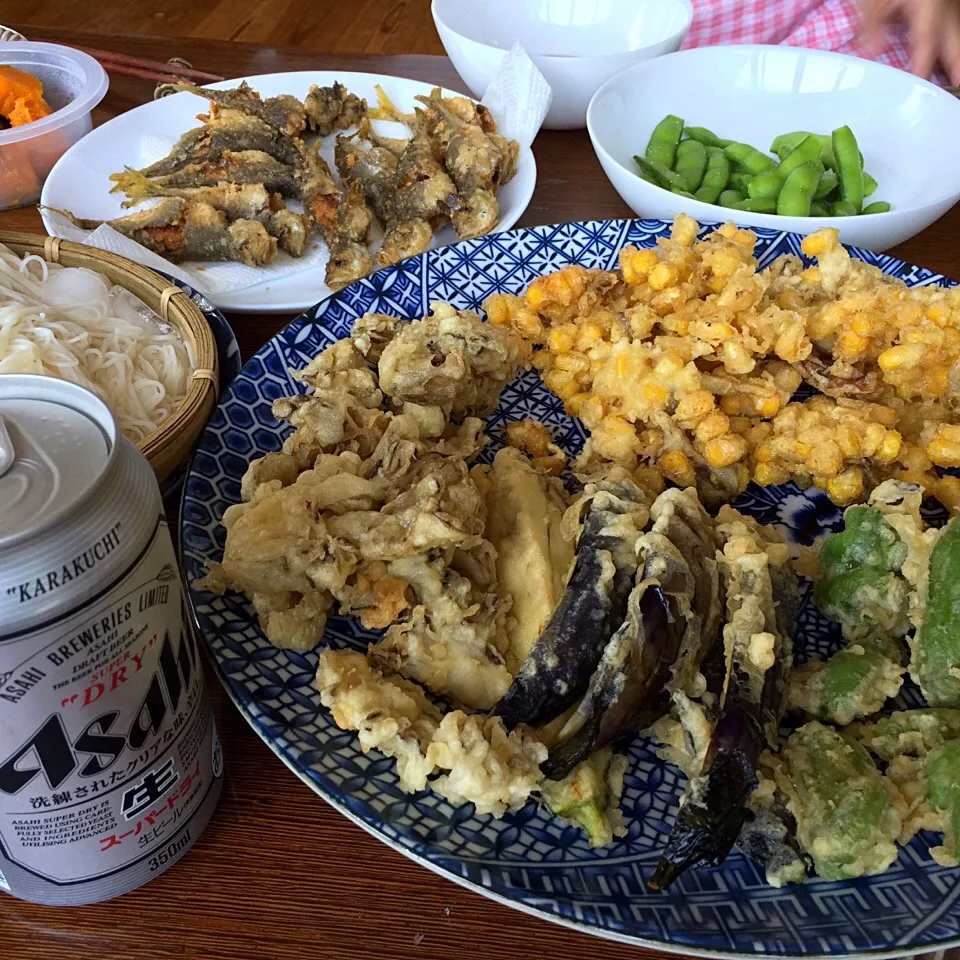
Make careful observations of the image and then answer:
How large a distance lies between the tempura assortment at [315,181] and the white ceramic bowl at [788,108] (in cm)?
32

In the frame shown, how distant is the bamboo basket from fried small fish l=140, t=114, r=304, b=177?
0.60 m

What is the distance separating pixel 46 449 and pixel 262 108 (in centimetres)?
184

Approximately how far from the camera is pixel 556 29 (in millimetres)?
2729

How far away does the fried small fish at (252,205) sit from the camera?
1965 millimetres

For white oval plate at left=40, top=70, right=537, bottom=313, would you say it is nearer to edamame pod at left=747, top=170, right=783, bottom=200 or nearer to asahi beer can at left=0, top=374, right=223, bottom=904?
edamame pod at left=747, top=170, right=783, bottom=200

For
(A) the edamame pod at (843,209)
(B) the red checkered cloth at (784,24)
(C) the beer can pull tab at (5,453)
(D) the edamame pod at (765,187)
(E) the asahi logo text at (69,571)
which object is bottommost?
(A) the edamame pod at (843,209)

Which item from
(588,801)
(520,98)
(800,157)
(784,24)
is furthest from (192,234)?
(784,24)

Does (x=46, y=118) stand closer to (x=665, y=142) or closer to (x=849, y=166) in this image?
(x=665, y=142)

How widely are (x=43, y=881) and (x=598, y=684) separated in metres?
0.62

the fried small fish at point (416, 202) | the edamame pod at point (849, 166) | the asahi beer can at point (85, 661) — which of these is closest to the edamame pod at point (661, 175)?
the edamame pod at point (849, 166)

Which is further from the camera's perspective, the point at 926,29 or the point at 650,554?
the point at 926,29

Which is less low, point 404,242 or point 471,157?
point 471,157

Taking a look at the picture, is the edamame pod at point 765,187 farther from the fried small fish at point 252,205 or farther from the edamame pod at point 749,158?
the fried small fish at point 252,205

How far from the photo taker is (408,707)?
996 millimetres
